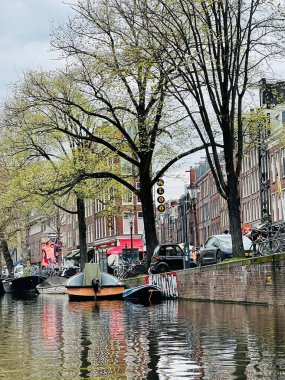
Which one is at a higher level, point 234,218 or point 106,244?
point 106,244

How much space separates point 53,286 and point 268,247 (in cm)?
2913

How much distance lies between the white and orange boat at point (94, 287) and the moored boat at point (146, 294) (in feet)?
9.83

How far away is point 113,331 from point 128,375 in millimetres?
7580

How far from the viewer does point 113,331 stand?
17.3 metres

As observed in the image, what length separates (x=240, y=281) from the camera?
26.2m

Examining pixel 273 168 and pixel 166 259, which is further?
pixel 273 168

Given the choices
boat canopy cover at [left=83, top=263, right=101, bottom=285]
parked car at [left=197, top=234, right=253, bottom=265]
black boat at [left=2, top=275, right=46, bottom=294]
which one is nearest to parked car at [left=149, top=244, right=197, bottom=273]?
boat canopy cover at [left=83, top=263, right=101, bottom=285]

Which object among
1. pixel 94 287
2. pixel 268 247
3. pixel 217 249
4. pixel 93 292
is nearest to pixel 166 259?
pixel 94 287

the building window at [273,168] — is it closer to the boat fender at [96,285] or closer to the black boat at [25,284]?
the black boat at [25,284]

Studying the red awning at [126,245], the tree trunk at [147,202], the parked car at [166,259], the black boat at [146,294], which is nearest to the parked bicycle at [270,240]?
the black boat at [146,294]

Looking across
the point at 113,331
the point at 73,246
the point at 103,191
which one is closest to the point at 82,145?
the point at 103,191

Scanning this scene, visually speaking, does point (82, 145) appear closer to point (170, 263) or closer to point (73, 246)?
point (170, 263)

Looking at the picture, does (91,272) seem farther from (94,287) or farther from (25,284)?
(25,284)

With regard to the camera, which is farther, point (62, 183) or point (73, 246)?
point (73, 246)
